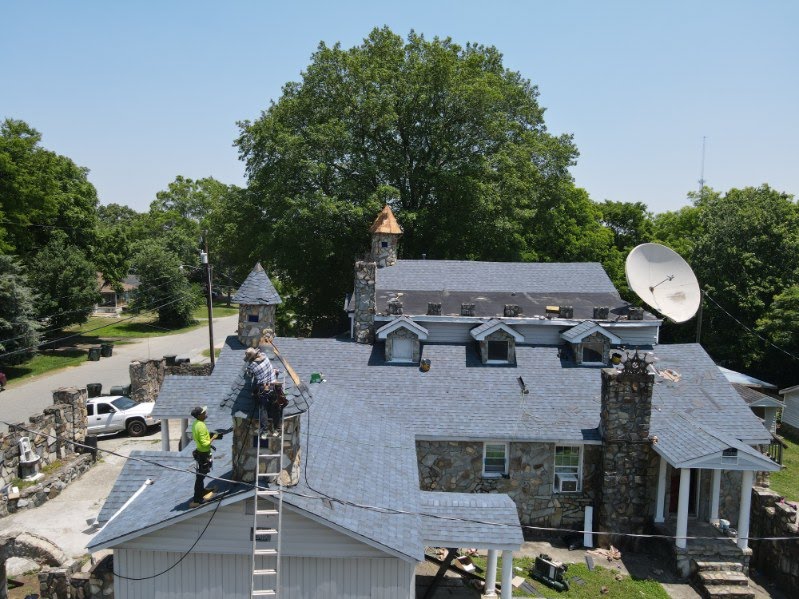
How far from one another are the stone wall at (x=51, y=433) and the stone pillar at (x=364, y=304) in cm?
1016

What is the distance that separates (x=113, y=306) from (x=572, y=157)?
4686 cm

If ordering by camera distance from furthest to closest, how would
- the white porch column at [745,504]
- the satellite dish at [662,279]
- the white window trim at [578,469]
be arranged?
1. the satellite dish at [662,279]
2. the white window trim at [578,469]
3. the white porch column at [745,504]

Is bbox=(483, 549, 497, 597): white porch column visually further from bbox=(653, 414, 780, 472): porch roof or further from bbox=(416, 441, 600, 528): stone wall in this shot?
bbox=(653, 414, 780, 472): porch roof

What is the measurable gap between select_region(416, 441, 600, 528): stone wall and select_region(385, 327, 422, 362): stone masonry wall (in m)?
3.88

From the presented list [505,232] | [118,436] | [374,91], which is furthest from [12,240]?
[505,232]

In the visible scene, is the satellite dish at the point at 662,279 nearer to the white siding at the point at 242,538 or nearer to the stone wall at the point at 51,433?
the white siding at the point at 242,538

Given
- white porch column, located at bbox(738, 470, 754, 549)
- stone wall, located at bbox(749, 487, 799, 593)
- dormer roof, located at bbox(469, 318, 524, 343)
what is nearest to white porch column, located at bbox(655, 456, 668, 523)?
white porch column, located at bbox(738, 470, 754, 549)

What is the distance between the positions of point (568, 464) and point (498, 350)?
461 cm

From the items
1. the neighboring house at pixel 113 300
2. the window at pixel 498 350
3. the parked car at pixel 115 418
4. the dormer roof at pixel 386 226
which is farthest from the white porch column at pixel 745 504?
the neighboring house at pixel 113 300

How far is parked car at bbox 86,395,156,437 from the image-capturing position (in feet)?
87.0

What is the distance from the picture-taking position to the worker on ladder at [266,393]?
1102 cm

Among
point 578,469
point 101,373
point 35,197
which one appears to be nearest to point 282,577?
point 578,469

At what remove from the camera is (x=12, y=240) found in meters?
40.2

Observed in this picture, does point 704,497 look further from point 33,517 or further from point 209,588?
point 33,517
